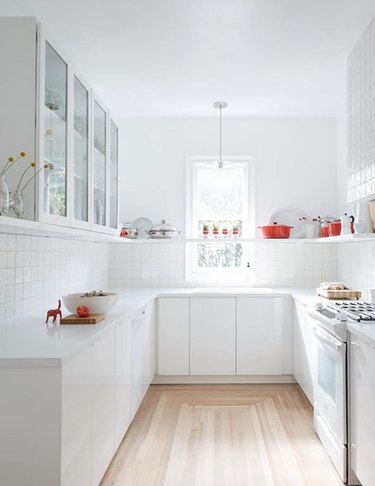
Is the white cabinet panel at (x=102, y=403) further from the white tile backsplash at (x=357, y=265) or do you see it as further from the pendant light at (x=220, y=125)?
the pendant light at (x=220, y=125)

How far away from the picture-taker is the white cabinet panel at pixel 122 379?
250 centimetres

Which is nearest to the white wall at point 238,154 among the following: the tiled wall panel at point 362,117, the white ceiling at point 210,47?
the white ceiling at point 210,47

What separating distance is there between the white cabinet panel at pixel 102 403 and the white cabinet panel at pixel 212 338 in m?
1.63

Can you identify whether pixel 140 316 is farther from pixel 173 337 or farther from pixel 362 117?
pixel 362 117

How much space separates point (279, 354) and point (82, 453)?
2.47 metres

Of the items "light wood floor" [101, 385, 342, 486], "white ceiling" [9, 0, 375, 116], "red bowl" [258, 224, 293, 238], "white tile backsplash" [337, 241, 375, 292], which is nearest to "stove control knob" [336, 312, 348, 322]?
"light wood floor" [101, 385, 342, 486]

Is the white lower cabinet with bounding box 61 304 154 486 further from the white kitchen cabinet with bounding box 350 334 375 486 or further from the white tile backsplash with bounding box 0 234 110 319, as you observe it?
the white kitchen cabinet with bounding box 350 334 375 486

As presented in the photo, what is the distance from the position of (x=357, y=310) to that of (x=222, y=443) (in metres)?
1.20

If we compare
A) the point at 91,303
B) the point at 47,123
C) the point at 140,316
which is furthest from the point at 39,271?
the point at 47,123

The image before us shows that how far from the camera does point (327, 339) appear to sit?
2582 millimetres

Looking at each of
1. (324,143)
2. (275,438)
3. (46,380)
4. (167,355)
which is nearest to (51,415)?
(46,380)

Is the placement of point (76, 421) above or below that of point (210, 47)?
below

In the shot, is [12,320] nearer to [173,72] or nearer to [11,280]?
[11,280]

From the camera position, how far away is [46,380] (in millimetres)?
1559
